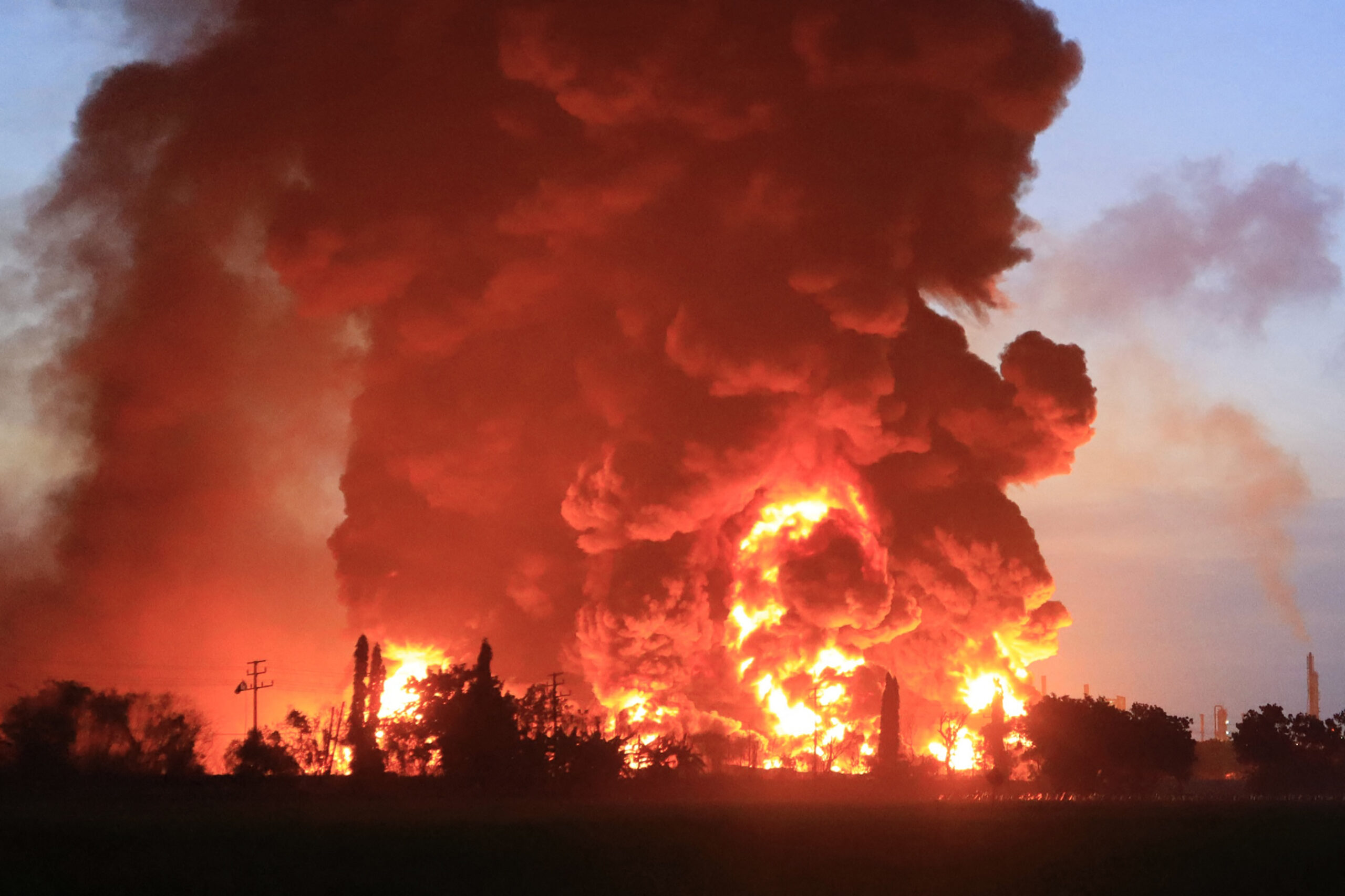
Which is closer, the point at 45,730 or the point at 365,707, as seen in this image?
the point at 45,730

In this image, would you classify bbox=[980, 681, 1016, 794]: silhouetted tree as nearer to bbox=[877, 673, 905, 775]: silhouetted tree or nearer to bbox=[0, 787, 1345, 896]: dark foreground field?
bbox=[877, 673, 905, 775]: silhouetted tree

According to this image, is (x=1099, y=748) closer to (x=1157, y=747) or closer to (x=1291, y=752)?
(x=1157, y=747)

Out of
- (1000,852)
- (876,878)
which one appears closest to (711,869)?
(876,878)

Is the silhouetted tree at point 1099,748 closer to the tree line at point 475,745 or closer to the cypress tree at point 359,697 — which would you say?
the tree line at point 475,745

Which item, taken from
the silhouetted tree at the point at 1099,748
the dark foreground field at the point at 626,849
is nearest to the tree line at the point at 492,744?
the silhouetted tree at the point at 1099,748

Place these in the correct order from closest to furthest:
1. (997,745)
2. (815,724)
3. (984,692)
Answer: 1. (984,692)
2. (815,724)
3. (997,745)

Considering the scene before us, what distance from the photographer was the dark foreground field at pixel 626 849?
41.5 metres

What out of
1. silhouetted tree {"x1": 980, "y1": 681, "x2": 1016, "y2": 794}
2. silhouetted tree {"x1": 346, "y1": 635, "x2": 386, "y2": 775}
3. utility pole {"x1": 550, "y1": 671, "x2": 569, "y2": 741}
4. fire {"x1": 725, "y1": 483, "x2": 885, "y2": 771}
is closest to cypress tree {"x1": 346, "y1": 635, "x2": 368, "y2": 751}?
silhouetted tree {"x1": 346, "y1": 635, "x2": 386, "y2": 775}

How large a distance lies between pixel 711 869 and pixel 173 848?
15728 mm

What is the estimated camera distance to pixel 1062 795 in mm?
87688

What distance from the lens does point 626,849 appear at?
159ft

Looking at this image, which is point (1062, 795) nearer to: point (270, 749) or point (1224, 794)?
point (1224, 794)

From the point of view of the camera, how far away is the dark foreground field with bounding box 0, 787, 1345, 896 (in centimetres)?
4150

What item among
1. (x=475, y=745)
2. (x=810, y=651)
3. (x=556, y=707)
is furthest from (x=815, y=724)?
(x=475, y=745)
